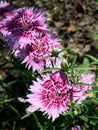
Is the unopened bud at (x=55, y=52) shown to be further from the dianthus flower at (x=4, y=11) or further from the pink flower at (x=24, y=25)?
the dianthus flower at (x=4, y=11)

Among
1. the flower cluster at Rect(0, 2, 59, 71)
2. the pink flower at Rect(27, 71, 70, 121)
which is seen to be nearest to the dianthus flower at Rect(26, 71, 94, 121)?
the pink flower at Rect(27, 71, 70, 121)

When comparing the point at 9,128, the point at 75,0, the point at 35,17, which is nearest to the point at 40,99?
the point at 35,17

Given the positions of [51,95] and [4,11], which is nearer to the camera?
[51,95]

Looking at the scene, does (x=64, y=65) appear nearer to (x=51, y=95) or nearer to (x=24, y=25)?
(x=51, y=95)

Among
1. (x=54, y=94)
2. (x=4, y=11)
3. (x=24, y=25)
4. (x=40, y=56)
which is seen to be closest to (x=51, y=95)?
(x=54, y=94)

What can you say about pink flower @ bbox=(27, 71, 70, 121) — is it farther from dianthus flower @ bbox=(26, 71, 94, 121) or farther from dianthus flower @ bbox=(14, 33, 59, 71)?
dianthus flower @ bbox=(14, 33, 59, 71)

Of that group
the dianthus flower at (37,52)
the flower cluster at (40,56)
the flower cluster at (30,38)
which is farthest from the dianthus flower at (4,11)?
the dianthus flower at (37,52)
